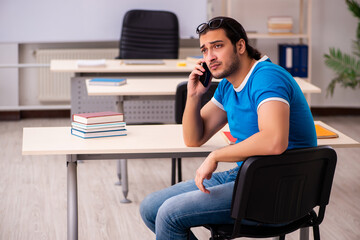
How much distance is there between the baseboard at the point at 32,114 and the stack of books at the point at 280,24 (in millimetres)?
2467

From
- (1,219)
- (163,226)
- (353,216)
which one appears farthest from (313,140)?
(1,219)

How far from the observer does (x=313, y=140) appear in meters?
1.93

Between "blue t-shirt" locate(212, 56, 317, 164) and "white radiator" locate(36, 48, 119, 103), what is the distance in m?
4.24

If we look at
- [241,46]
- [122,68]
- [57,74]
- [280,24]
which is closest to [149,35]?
[122,68]

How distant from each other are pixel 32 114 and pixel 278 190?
16.2 feet

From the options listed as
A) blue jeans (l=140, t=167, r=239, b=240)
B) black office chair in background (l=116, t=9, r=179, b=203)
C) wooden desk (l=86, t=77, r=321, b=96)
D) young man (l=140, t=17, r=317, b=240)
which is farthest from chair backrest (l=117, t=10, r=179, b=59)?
blue jeans (l=140, t=167, r=239, b=240)

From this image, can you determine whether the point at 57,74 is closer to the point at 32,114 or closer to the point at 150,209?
the point at 32,114

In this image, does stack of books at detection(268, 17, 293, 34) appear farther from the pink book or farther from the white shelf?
the pink book

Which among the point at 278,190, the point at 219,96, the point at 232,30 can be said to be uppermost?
the point at 232,30

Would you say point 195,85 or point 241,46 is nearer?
point 241,46

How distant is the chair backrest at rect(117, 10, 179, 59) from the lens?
18.0 ft

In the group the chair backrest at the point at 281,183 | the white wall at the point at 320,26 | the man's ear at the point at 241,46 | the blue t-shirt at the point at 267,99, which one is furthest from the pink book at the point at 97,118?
the white wall at the point at 320,26

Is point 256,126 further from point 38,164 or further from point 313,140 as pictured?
point 38,164

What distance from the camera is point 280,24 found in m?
5.92
